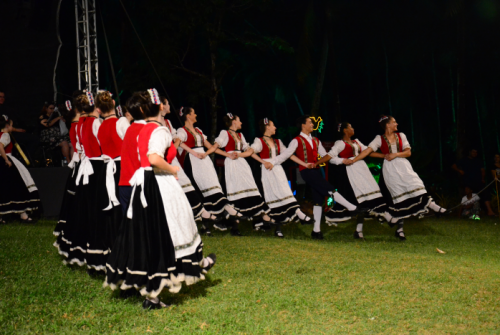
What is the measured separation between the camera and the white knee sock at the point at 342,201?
7.40m

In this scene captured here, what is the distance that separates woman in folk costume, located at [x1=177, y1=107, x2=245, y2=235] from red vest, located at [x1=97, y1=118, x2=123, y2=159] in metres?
2.71

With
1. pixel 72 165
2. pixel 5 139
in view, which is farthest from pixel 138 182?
pixel 5 139

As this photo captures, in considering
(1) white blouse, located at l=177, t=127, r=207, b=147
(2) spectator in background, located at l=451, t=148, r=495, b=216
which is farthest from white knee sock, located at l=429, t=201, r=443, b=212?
(2) spectator in background, located at l=451, t=148, r=495, b=216

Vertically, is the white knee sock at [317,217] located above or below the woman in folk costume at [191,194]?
below

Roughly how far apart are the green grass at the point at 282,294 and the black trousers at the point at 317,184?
1089mm

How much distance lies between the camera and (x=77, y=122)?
17.3 ft

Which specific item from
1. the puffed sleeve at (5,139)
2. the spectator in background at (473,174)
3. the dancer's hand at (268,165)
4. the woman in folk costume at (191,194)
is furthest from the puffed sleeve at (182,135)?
the spectator in background at (473,174)

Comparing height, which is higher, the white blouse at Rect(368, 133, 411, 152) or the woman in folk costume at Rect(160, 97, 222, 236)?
the white blouse at Rect(368, 133, 411, 152)

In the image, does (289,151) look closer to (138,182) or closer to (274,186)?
(274,186)

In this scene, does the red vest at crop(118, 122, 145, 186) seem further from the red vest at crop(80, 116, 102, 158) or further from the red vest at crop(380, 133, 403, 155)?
the red vest at crop(380, 133, 403, 155)

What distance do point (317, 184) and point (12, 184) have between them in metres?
4.81

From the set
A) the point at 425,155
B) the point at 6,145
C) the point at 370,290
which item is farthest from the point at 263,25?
the point at 370,290

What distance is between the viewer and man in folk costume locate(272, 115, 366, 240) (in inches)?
291

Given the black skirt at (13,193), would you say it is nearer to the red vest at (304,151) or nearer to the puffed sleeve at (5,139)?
the puffed sleeve at (5,139)
